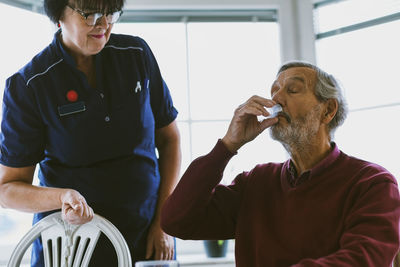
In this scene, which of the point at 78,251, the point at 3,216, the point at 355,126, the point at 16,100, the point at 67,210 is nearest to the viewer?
the point at 67,210

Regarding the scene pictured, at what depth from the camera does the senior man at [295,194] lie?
3.95ft

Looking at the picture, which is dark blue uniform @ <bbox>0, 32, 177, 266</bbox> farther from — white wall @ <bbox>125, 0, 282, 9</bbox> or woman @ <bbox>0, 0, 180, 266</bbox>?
white wall @ <bbox>125, 0, 282, 9</bbox>

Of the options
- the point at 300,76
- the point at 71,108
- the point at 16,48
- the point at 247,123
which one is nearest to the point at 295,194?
the point at 247,123

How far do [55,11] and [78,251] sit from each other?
28.9 inches

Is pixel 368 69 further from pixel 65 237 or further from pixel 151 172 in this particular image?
pixel 65 237

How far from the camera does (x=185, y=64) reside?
2.81 m

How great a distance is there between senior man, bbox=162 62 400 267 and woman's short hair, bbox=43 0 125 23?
498mm

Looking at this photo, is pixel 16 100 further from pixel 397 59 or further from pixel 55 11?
pixel 397 59

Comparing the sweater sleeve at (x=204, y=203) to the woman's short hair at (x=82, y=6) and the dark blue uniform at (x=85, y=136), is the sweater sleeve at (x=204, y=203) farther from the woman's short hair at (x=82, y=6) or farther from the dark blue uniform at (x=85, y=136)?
the woman's short hair at (x=82, y=6)

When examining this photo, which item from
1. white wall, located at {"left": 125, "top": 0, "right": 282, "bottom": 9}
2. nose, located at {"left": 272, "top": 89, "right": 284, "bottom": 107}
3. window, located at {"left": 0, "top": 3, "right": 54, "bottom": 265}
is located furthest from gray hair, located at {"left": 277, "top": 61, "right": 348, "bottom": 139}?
window, located at {"left": 0, "top": 3, "right": 54, "bottom": 265}

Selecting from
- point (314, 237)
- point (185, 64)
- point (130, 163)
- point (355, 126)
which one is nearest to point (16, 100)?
point (130, 163)

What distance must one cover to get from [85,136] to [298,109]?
0.67 m

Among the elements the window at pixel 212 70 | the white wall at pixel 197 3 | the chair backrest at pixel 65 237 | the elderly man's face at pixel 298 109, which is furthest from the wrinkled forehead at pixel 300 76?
the white wall at pixel 197 3

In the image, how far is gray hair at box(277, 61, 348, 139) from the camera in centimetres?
146
